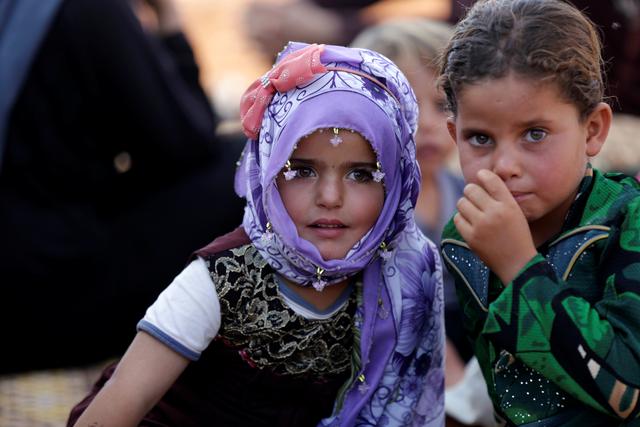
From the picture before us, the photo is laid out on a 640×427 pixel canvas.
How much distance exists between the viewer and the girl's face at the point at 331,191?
2.28 metres

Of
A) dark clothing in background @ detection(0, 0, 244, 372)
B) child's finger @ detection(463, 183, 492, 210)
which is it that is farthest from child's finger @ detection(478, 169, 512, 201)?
dark clothing in background @ detection(0, 0, 244, 372)

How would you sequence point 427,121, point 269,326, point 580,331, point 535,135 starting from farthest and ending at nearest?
point 427,121 → point 269,326 → point 535,135 → point 580,331

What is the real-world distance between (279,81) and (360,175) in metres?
0.29

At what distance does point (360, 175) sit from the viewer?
7.67ft

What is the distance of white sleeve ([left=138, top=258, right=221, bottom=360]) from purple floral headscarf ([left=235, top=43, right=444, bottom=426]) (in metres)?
0.16

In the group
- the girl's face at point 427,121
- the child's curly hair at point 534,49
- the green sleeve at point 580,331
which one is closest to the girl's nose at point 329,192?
the child's curly hair at point 534,49

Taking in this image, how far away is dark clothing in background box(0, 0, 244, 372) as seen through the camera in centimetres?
380

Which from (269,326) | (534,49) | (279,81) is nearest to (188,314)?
(269,326)

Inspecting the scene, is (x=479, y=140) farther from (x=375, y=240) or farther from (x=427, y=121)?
(x=427, y=121)

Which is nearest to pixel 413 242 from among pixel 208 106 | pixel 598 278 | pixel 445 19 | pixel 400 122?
pixel 400 122

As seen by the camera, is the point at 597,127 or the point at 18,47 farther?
the point at 18,47

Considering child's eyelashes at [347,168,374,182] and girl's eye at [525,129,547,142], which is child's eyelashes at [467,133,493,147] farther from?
child's eyelashes at [347,168,374,182]

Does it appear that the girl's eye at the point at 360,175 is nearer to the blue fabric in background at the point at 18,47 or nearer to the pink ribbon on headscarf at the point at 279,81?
the pink ribbon on headscarf at the point at 279,81

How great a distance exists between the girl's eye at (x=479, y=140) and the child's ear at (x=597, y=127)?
226 millimetres
